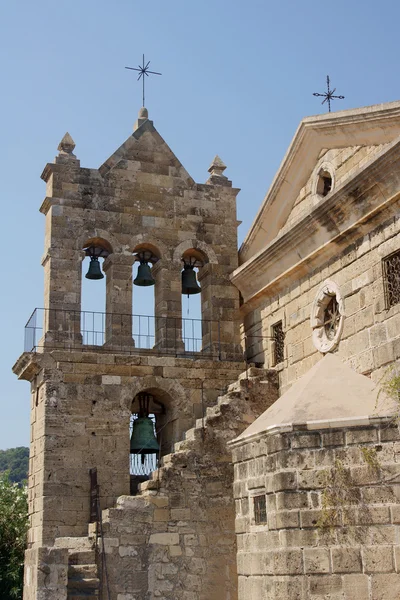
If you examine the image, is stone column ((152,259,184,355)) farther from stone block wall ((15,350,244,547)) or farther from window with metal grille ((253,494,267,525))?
window with metal grille ((253,494,267,525))

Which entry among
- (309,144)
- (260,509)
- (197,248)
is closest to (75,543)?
(260,509)

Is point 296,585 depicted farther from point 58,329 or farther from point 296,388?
point 58,329

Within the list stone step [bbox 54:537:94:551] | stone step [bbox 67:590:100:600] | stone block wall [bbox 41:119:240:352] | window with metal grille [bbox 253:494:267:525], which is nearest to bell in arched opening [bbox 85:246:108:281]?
stone block wall [bbox 41:119:240:352]

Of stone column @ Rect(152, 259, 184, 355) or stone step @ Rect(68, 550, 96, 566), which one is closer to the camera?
stone step @ Rect(68, 550, 96, 566)

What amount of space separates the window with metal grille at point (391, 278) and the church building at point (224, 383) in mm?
22

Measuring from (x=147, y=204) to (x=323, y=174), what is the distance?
3.63 meters

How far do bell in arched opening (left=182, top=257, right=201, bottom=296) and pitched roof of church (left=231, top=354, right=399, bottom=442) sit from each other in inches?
201

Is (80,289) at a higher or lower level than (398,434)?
higher

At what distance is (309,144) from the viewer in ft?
46.1

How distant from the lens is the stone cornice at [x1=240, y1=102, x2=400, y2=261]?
1208 cm

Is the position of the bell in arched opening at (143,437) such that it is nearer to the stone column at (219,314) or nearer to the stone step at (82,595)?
the stone column at (219,314)

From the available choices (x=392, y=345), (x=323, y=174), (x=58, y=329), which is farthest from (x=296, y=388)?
(x=58, y=329)

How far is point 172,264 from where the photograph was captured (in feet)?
52.3

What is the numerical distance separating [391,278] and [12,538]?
37.0 feet
